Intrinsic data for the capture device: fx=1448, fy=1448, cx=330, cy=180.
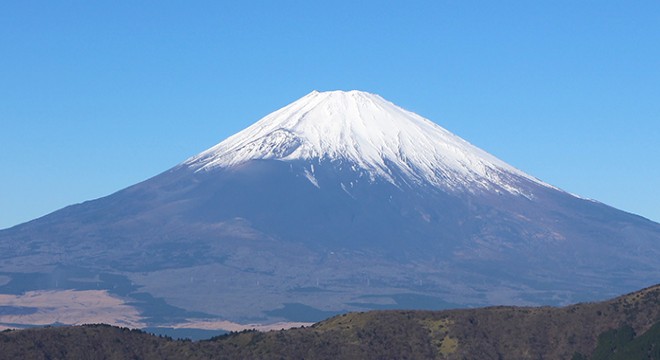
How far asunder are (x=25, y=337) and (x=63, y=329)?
3.63m

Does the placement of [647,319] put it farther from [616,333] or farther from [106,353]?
[106,353]

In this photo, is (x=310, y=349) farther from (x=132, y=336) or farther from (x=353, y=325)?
(x=132, y=336)

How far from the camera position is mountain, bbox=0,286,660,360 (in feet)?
332

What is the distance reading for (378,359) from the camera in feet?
340

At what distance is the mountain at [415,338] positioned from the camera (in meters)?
101

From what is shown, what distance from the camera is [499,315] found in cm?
11106

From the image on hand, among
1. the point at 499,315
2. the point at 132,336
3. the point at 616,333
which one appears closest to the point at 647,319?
the point at 616,333

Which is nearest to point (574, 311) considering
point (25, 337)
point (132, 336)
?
point (132, 336)

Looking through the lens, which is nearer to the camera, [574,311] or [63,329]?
[63,329]

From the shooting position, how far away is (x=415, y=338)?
350 ft

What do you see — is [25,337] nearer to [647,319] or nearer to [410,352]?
[410,352]

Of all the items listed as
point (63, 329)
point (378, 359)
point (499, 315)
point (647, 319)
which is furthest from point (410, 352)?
point (63, 329)

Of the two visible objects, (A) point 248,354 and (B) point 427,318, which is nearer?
(A) point 248,354

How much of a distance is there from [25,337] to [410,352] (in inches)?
1077
